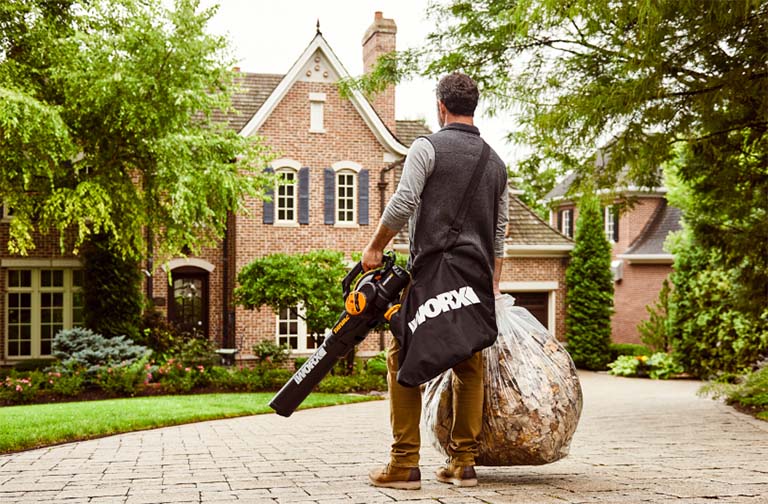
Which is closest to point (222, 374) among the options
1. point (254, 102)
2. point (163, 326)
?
point (163, 326)

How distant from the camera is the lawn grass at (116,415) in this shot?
31.2 feet

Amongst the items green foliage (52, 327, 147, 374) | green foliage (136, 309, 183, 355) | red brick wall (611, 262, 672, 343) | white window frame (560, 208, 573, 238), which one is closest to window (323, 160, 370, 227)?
green foliage (136, 309, 183, 355)

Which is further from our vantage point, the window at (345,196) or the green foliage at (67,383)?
the window at (345,196)

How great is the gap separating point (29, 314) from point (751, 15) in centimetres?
1795

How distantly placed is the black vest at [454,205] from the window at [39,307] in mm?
18298

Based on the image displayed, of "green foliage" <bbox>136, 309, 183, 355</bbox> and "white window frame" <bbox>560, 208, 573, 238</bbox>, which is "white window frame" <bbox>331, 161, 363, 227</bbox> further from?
"white window frame" <bbox>560, 208, 573, 238</bbox>

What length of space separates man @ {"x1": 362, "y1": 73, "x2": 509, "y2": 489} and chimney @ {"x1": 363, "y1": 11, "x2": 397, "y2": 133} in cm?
2052

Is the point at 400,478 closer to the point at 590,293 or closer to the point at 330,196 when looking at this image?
the point at 330,196

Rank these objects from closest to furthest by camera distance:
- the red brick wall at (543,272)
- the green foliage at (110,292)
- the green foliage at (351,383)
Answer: the green foliage at (351,383)
the green foliage at (110,292)
the red brick wall at (543,272)

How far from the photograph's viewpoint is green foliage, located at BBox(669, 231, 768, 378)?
21406 mm

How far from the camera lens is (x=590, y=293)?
26406mm

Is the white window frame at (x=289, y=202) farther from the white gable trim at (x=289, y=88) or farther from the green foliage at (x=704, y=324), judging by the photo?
the green foliage at (x=704, y=324)

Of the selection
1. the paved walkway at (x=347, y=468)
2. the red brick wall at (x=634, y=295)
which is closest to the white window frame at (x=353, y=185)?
the red brick wall at (x=634, y=295)

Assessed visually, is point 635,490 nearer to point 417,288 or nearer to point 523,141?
point 417,288
